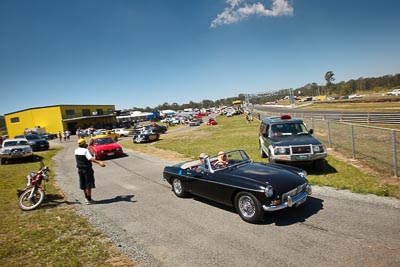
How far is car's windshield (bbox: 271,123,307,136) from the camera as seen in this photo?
10305 mm

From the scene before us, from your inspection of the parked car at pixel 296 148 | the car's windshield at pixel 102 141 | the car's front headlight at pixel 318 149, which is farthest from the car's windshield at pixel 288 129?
the car's windshield at pixel 102 141

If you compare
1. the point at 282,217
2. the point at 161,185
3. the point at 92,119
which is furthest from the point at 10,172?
the point at 92,119

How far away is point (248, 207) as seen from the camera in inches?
215

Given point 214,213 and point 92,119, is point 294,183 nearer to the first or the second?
point 214,213

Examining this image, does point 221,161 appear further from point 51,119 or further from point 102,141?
point 51,119

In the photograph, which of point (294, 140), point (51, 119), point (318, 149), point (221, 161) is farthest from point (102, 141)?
point (51, 119)

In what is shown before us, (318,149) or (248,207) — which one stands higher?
(318,149)

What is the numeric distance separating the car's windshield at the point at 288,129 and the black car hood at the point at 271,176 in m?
4.15

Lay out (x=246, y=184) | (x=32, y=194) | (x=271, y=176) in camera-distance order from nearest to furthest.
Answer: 1. (x=246, y=184)
2. (x=271, y=176)
3. (x=32, y=194)

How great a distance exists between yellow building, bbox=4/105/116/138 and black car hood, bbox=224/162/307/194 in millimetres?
57968

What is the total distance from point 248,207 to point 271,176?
0.89 m

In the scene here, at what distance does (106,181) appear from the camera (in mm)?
10406

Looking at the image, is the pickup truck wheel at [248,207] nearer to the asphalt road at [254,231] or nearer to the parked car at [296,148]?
the asphalt road at [254,231]

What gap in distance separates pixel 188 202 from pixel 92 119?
64.6m
